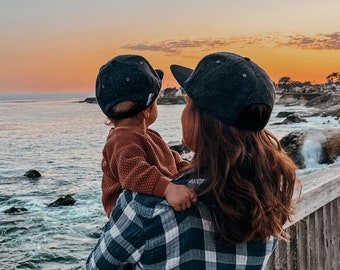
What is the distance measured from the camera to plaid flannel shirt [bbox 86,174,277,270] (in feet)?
5.76

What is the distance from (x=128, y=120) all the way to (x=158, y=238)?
2.71ft

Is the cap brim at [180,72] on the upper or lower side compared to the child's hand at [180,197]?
upper

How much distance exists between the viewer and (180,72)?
2068 mm

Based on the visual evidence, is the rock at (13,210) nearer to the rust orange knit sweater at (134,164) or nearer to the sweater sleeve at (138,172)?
the rust orange knit sweater at (134,164)

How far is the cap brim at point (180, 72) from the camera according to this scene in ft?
6.63

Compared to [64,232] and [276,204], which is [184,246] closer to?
[276,204]

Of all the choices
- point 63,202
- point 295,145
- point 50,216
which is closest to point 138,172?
point 50,216

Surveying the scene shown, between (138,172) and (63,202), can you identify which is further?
(63,202)

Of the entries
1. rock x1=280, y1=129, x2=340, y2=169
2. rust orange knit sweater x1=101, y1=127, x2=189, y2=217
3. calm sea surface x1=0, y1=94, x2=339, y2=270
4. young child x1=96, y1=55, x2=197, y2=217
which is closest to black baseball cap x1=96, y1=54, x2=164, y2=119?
young child x1=96, y1=55, x2=197, y2=217

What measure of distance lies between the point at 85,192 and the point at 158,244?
2121cm

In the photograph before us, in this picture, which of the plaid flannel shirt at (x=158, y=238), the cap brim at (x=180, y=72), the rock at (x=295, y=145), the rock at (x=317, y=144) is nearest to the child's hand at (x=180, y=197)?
the plaid flannel shirt at (x=158, y=238)

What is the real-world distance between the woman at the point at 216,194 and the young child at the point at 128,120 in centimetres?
36

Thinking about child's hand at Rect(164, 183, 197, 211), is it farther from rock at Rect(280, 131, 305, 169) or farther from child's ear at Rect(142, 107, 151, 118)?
rock at Rect(280, 131, 305, 169)

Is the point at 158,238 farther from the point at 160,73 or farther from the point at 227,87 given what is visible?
the point at 160,73
